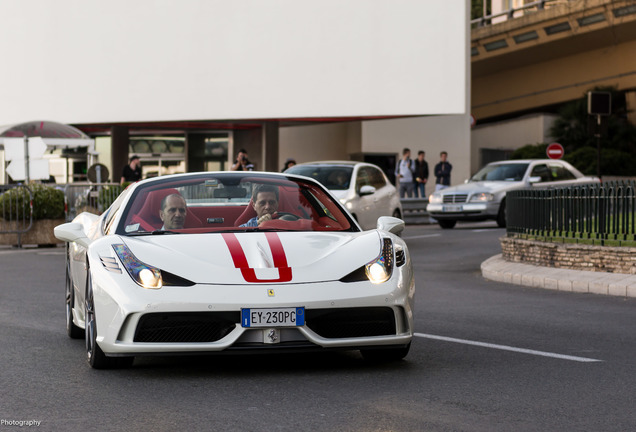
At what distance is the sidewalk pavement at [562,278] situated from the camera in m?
13.3

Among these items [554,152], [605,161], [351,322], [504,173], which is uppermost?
[554,152]

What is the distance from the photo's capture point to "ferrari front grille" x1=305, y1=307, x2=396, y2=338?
7.01 metres

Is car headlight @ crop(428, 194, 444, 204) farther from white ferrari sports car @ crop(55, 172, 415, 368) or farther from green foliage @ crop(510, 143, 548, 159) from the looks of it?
green foliage @ crop(510, 143, 548, 159)

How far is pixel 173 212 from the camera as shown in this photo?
812 cm

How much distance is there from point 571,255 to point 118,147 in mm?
30227

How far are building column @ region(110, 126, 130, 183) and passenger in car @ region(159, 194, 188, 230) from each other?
1399 inches

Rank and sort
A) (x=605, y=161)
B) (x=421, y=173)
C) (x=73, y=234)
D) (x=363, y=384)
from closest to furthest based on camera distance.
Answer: (x=363, y=384) < (x=73, y=234) < (x=421, y=173) < (x=605, y=161)

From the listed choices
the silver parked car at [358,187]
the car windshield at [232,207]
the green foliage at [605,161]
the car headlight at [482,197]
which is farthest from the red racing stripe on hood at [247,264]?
the green foliage at [605,161]

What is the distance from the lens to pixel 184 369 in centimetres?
745

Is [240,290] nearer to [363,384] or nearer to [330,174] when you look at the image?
[363,384]

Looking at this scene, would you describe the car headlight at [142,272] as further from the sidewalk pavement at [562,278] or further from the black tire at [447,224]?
the black tire at [447,224]

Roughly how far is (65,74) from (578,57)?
26.9 metres

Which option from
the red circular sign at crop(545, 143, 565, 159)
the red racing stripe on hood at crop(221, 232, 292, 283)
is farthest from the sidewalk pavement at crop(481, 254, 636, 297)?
the red circular sign at crop(545, 143, 565, 159)

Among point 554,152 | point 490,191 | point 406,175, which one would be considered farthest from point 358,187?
point 554,152
